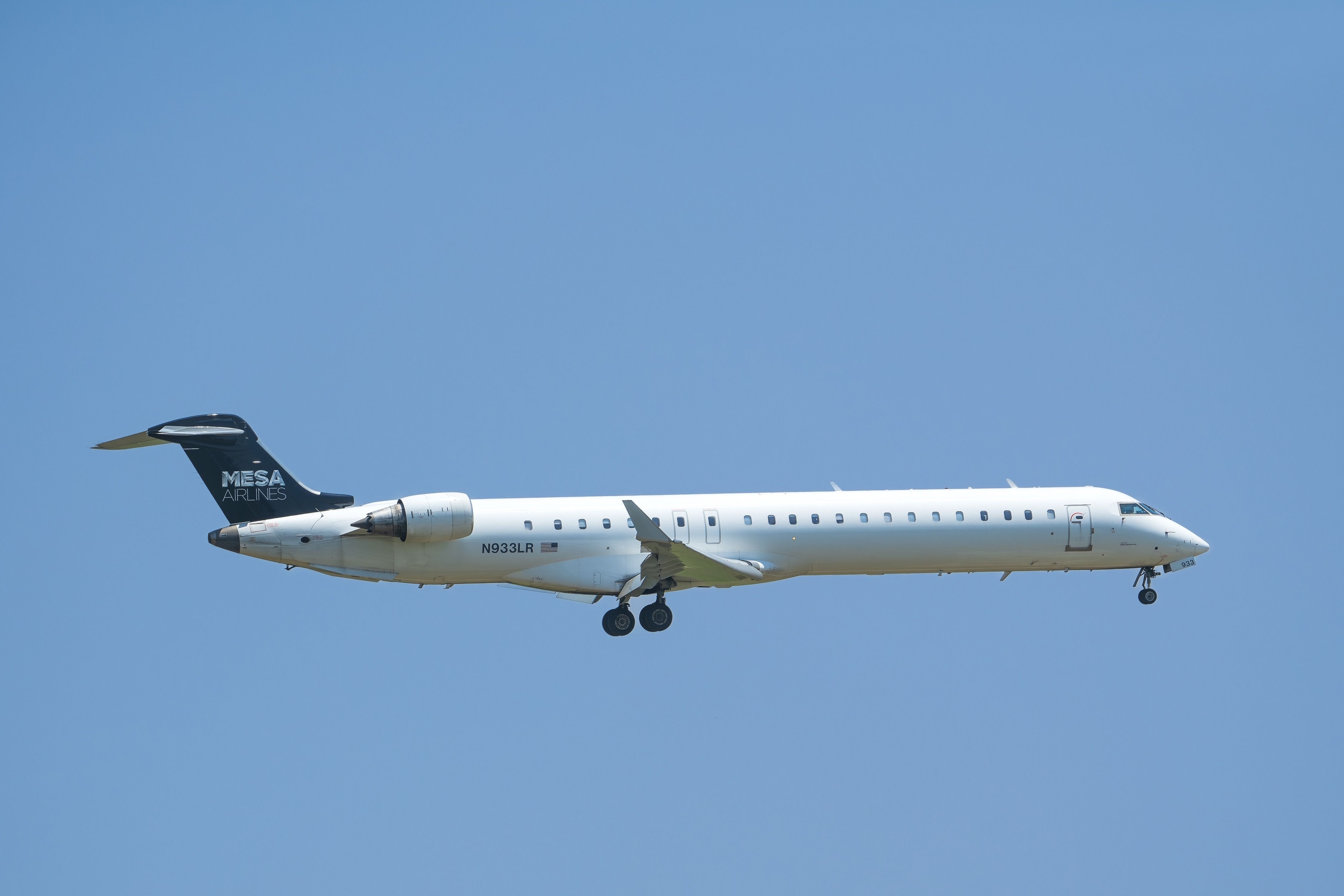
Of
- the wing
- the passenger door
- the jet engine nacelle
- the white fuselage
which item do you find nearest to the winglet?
the wing

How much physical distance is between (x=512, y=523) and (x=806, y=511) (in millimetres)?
6851

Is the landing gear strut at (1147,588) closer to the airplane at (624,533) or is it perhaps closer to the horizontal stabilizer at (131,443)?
the airplane at (624,533)

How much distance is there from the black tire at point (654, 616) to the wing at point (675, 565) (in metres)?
0.75

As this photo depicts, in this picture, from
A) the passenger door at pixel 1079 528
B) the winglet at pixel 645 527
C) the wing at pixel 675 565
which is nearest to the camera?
the winglet at pixel 645 527

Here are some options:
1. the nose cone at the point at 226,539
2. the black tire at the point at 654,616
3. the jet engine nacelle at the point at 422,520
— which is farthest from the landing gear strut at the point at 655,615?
the nose cone at the point at 226,539

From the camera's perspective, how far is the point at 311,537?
32.0 meters

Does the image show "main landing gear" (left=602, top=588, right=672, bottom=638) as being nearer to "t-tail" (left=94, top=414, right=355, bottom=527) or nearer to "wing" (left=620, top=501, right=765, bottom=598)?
"wing" (left=620, top=501, right=765, bottom=598)

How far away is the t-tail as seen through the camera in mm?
32375

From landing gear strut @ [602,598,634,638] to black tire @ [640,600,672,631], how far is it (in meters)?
0.37

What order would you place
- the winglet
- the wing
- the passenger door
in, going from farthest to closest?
the passenger door → the wing → the winglet

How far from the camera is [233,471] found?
3244cm

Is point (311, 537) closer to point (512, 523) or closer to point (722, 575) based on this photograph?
point (512, 523)

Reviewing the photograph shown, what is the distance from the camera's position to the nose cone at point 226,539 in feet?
104

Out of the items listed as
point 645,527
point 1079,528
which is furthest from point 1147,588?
point 645,527
